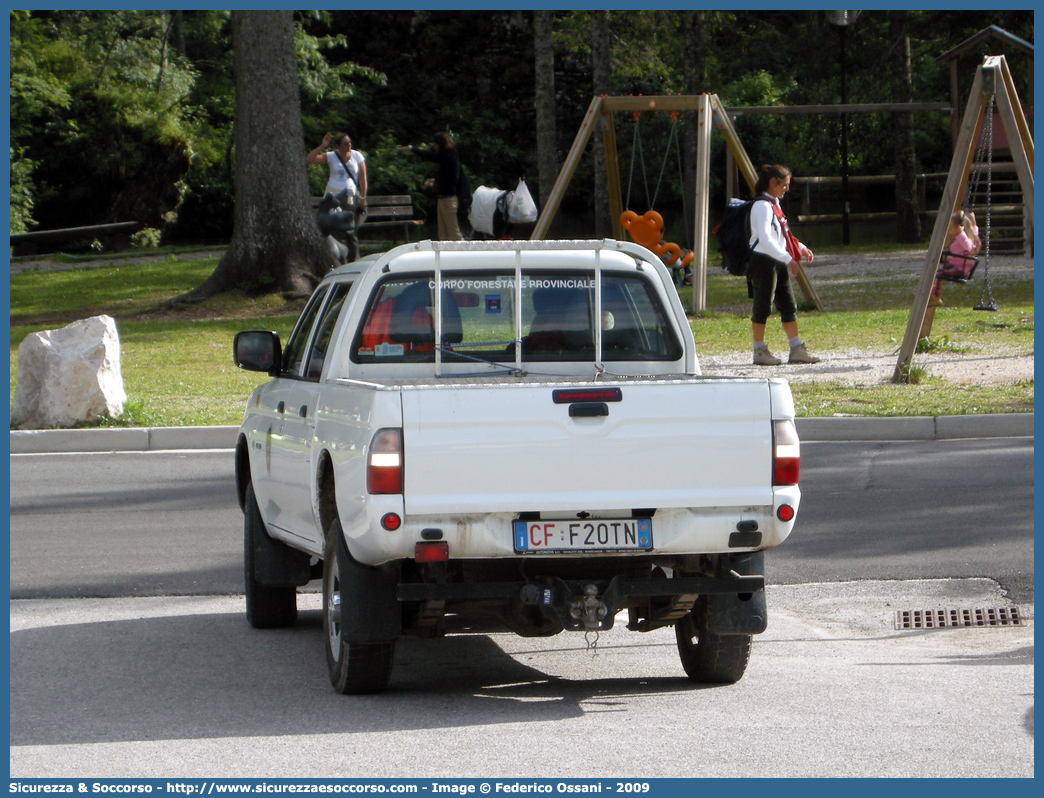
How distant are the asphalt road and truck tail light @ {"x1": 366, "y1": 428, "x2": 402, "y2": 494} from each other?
2.81ft

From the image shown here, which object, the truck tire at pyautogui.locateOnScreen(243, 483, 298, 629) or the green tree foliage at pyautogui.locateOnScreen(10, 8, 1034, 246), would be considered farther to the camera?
the green tree foliage at pyautogui.locateOnScreen(10, 8, 1034, 246)

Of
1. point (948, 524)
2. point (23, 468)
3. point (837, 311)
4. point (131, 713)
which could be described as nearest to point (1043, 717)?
point (131, 713)

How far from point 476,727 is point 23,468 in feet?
26.5

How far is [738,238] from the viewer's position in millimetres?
15961

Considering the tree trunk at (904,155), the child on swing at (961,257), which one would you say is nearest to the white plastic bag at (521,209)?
the child on swing at (961,257)

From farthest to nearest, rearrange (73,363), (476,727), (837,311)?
(837,311) → (73,363) → (476,727)

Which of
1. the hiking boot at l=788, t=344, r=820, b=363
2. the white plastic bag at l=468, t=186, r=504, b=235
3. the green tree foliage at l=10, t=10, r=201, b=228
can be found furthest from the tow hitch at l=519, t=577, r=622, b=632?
the green tree foliage at l=10, t=10, r=201, b=228

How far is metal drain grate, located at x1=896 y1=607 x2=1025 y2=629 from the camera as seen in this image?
24.1ft

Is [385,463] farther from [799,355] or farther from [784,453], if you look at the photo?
[799,355]

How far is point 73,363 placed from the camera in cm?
1381

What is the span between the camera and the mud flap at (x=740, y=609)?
18.8 feet

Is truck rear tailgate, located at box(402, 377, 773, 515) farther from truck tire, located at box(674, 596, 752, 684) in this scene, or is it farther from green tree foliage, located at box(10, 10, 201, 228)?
green tree foliage, located at box(10, 10, 201, 228)

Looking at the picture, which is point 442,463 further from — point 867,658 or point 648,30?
point 648,30

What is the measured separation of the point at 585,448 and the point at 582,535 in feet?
1.07
